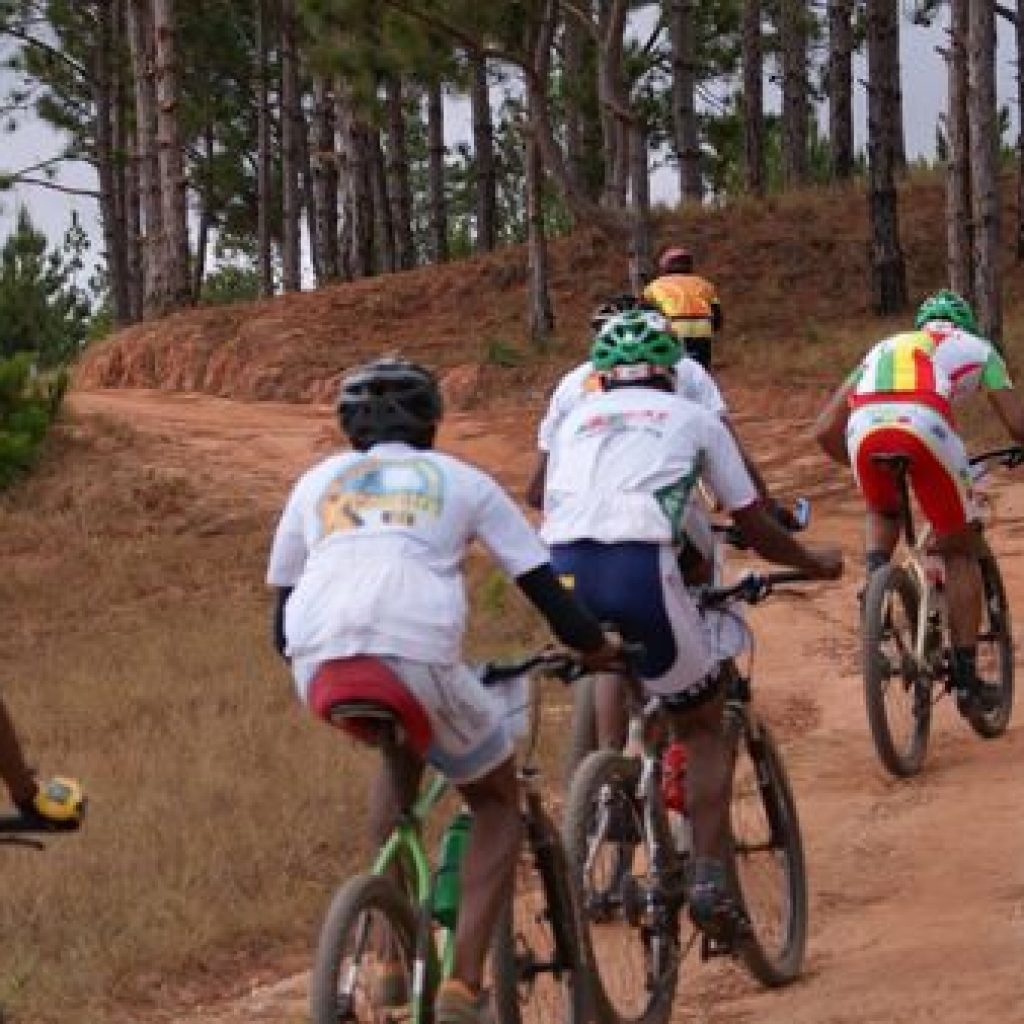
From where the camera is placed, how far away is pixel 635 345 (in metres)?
6.15

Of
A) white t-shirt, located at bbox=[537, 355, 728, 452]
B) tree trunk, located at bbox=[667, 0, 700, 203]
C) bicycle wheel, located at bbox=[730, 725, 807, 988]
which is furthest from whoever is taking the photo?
tree trunk, located at bbox=[667, 0, 700, 203]

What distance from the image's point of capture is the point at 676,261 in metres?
15.7

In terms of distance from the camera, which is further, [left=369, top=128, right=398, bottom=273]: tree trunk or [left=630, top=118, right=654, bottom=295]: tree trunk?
[left=369, top=128, right=398, bottom=273]: tree trunk

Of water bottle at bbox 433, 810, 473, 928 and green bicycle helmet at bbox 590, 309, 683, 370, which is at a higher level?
green bicycle helmet at bbox 590, 309, 683, 370

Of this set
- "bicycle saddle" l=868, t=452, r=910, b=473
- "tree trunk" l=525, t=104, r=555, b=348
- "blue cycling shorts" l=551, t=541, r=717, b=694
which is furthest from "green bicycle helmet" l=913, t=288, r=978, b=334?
"tree trunk" l=525, t=104, r=555, b=348

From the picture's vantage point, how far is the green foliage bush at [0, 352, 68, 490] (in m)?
19.4

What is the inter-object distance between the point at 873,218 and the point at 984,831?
1811 centimetres

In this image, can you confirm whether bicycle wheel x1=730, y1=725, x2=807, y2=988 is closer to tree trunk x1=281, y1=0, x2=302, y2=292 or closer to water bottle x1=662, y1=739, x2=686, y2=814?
water bottle x1=662, y1=739, x2=686, y2=814

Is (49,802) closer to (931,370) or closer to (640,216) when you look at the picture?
(931,370)

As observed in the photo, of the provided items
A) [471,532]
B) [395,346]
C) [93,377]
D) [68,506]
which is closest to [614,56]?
[395,346]

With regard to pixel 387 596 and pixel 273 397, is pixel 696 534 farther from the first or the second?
pixel 273 397

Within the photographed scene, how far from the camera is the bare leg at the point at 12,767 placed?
420cm

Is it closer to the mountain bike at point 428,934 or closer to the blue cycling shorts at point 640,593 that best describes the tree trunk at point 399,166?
the blue cycling shorts at point 640,593

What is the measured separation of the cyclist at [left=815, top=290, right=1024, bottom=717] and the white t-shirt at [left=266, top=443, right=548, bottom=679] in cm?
436
